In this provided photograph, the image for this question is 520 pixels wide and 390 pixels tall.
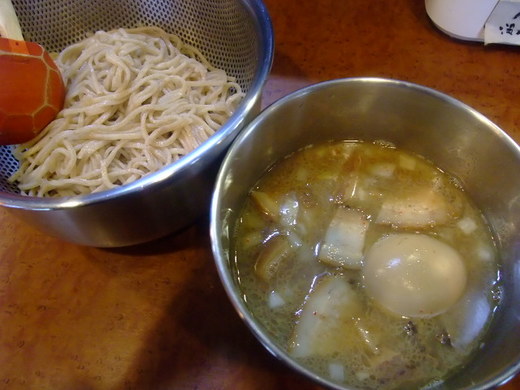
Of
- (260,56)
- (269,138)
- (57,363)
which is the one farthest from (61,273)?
(260,56)

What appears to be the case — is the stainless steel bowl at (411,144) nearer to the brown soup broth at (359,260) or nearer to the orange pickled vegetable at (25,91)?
the brown soup broth at (359,260)

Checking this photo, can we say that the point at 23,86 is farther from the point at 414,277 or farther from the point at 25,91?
the point at 414,277

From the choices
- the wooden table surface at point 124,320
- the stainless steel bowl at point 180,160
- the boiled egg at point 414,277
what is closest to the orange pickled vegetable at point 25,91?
the stainless steel bowl at point 180,160

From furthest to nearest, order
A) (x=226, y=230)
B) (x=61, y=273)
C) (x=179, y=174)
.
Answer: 1. (x=61, y=273)
2. (x=226, y=230)
3. (x=179, y=174)

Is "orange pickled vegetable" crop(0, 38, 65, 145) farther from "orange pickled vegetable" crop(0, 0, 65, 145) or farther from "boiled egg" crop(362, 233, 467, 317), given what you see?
"boiled egg" crop(362, 233, 467, 317)

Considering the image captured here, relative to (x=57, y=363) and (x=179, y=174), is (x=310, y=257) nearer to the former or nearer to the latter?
(x=179, y=174)
